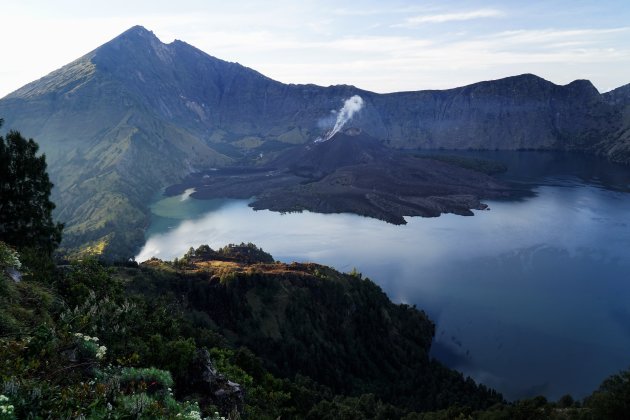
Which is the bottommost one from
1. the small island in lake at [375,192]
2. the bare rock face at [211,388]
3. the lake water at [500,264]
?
the lake water at [500,264]

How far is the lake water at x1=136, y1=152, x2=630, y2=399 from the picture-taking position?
6178 cm

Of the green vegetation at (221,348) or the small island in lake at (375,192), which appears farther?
the small island in lake at (375,192)

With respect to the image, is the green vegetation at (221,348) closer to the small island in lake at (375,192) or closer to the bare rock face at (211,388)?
the bare rock face at (211,388)

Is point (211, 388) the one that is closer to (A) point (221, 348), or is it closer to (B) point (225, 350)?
(B) point (225, 350)

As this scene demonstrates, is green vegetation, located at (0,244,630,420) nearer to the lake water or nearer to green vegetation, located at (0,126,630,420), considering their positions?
green vegetation, located at (0,126,630,420)

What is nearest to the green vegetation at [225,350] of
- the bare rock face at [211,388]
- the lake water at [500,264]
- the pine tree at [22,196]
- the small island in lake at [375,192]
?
the bare rock face at [211,388]

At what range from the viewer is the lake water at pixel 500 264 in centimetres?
6178

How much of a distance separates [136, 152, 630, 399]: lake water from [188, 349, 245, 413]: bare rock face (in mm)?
49199

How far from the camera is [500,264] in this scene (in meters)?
96.1

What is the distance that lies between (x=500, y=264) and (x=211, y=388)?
91.8 metres

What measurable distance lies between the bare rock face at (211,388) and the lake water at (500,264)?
49199 millimetres

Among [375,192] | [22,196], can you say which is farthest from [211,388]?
[375,192]

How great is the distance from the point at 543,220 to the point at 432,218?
32.1 m

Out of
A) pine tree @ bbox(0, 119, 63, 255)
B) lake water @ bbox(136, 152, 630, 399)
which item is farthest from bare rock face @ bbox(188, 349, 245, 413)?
lake water @ bbox(136, 152, 630, 399)
